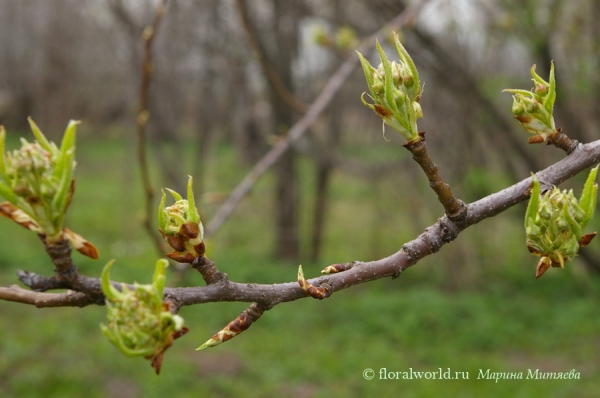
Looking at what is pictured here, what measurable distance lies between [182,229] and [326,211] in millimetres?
8463

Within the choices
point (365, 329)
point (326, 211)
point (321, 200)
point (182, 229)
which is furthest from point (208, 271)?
point (326, 211)

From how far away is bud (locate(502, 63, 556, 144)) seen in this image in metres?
0.99

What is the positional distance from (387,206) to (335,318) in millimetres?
2035

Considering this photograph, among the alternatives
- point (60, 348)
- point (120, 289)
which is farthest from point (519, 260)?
point (120, 289)

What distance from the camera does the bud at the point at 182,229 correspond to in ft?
2.74

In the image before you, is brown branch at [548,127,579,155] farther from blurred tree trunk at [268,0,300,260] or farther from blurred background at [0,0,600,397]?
blurred tree trunk at [268,0,300,260]

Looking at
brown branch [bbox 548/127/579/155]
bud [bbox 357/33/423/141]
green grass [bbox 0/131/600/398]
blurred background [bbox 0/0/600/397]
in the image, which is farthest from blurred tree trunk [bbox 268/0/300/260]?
bud [bbox 357/33/423/141]

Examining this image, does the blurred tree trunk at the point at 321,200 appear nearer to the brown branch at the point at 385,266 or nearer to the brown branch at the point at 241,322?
the brown branch at the point at 385,266

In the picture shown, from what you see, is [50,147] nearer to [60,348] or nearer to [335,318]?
[60,348]

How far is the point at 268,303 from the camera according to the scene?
32.6 inches

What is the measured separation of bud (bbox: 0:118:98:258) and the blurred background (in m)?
1.60

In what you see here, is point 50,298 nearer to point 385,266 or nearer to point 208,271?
point 208,271

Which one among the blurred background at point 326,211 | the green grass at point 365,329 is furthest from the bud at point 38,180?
the green grass at point 365,329

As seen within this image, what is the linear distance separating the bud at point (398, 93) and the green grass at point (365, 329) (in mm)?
4359
